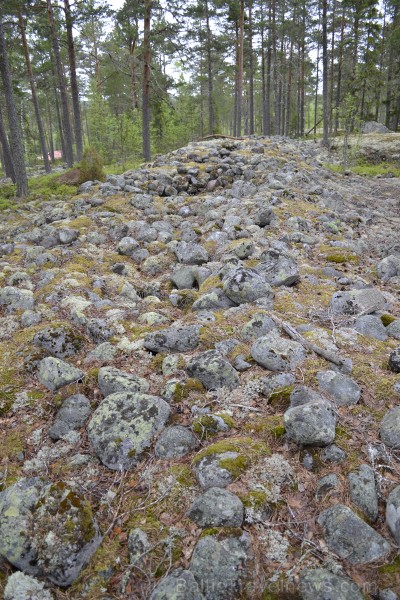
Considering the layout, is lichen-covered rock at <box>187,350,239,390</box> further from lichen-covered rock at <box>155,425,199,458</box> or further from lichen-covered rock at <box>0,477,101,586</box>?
lichen-covered rock at <box>0,477,101,586</box>

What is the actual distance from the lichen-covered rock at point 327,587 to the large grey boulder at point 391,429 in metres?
1.09

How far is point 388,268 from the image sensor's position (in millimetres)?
6133

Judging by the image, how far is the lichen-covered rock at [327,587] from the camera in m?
1.91

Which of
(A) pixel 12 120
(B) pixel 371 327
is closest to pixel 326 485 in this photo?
(B) pixel 371 327

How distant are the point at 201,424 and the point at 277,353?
1111 mm

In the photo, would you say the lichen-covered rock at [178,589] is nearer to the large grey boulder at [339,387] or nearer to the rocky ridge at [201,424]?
the rocky ridge at [201,424]

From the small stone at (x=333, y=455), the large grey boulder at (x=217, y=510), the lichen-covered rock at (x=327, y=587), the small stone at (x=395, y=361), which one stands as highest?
the small stone at (x=395, y=361)

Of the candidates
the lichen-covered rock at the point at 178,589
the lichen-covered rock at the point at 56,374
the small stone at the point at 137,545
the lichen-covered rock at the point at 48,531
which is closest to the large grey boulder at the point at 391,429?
the lichen-covered rock at the point at 178,589

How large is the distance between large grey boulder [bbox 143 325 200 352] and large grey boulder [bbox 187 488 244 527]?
1.83 meters

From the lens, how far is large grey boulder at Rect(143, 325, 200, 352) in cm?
413

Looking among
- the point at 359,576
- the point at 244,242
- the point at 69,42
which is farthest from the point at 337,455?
the point at 69,42

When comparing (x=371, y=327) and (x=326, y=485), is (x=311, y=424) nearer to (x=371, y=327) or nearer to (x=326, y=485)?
(x=326, y=485)

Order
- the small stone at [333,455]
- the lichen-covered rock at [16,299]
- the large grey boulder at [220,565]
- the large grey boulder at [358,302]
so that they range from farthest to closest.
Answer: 1. the lichen-covered rock at [16,299]
2. the large grey boulder at [358,302]
3. the small stone at [333,455]
4. the large grey boulder at [220,565]

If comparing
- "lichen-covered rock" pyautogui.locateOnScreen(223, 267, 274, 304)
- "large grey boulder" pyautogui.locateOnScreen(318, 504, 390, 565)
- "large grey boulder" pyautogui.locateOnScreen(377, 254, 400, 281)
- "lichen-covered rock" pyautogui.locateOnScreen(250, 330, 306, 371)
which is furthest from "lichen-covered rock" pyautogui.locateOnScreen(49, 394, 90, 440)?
"large grey boulder" pyautogui.locateOnScreen(377, 254, 400, 281)
